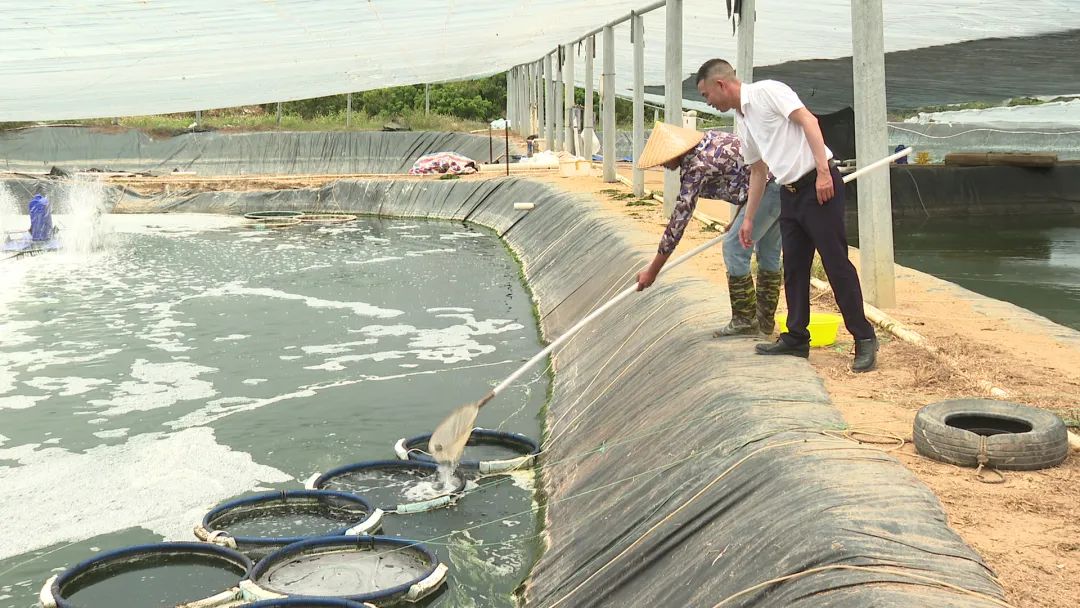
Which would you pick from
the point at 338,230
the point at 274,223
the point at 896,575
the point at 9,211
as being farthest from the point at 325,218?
the point at 896,575

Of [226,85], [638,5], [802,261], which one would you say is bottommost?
[802,261]

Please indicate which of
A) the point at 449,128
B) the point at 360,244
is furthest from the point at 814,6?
the point at 449,128

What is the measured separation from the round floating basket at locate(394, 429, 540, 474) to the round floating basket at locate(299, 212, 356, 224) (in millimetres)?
16749

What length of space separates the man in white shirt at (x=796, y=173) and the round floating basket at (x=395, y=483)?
2532 millimetres

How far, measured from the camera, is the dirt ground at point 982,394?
3.35m

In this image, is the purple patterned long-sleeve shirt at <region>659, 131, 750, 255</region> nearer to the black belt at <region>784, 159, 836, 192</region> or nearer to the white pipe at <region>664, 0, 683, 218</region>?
the black belt at <region>784, 159, 836, 192</region>

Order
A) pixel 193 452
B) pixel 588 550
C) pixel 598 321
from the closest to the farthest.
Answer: pixel 588 550, pixel 193 452, pixel 598 321

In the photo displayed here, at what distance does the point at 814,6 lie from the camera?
467 inches

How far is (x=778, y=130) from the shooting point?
5168 mm

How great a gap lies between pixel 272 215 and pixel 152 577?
20.2 meters

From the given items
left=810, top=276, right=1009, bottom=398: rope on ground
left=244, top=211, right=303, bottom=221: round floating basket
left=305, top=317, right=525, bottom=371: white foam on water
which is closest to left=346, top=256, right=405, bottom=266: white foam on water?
left=305, top=317, right=525, bottom=371: white foam on water

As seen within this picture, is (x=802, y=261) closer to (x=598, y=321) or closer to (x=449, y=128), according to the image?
(x=598, y=321)

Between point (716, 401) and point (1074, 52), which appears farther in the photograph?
point (1074, 52)

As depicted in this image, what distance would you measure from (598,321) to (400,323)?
3711 mm
